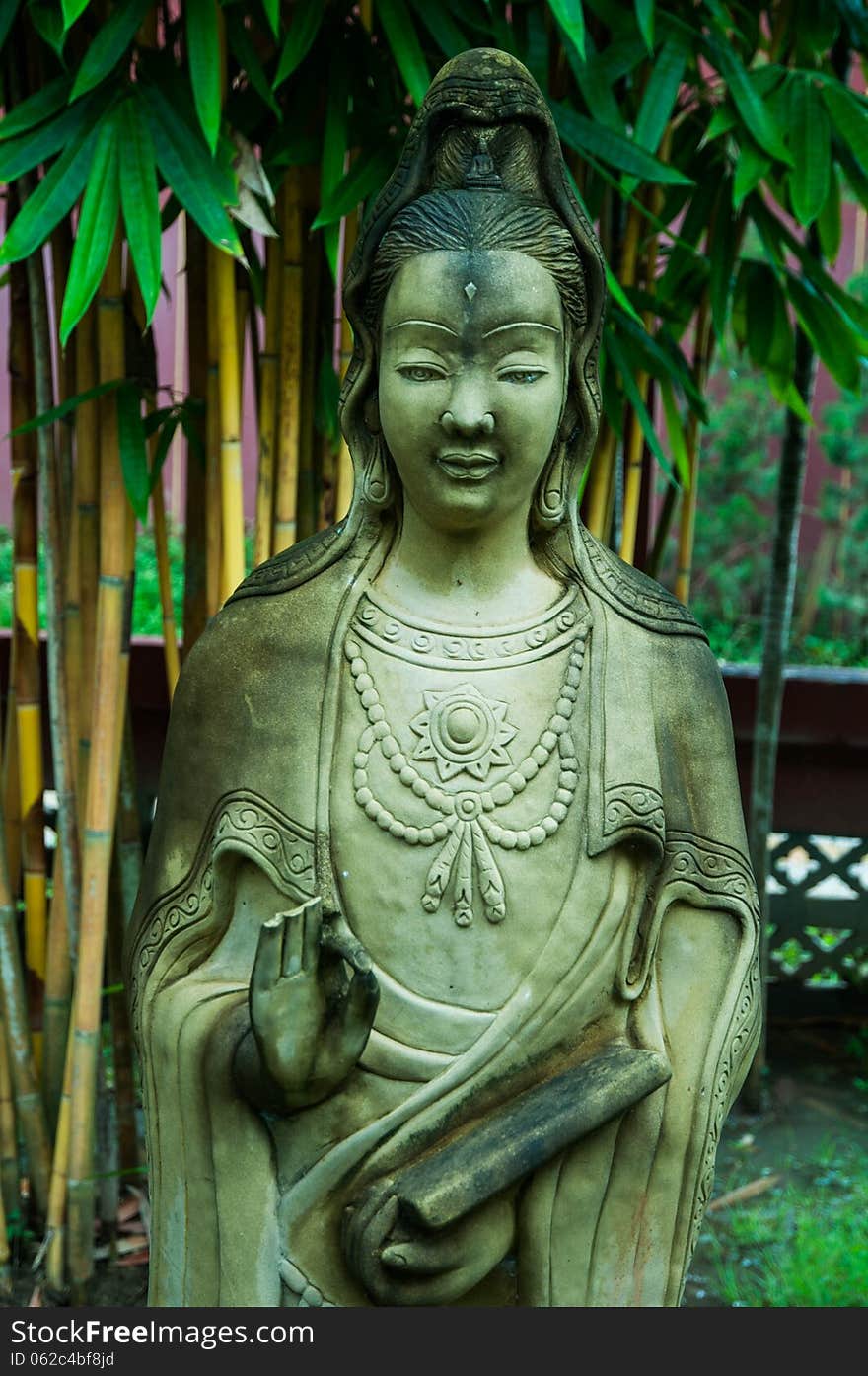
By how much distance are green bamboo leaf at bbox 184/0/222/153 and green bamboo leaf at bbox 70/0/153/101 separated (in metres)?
0.08

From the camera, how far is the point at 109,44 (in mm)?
2371

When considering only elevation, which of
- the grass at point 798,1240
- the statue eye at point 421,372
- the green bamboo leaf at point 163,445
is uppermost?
the statue eye at point 421,372

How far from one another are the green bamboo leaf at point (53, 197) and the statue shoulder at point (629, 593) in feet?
3.31

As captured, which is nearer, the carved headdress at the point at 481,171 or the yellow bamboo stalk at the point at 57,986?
the carved headdress at the point at 481,171

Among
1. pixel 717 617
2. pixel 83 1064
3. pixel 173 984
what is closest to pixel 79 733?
pixel 83 1064

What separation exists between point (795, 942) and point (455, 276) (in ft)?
12.2

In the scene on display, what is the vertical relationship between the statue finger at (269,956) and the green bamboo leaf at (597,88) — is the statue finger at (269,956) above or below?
below

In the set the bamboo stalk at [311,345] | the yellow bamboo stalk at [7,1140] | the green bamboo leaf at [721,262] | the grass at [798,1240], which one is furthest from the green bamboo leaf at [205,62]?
the grass at [798,1240]

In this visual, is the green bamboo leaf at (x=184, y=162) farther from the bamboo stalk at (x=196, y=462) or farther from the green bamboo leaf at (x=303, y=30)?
the bamboo stalk at (x=196, y=462)

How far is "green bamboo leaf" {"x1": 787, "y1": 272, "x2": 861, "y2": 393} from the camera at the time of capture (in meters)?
2.97

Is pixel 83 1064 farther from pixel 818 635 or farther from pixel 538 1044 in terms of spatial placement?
pixel 818 635

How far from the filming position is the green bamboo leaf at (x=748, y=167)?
102 inches

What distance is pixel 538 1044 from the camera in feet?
5.69

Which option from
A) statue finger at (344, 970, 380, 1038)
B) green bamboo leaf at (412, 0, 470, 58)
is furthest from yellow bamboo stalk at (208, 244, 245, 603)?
statue finger at (344, 970, 380, 1038)
